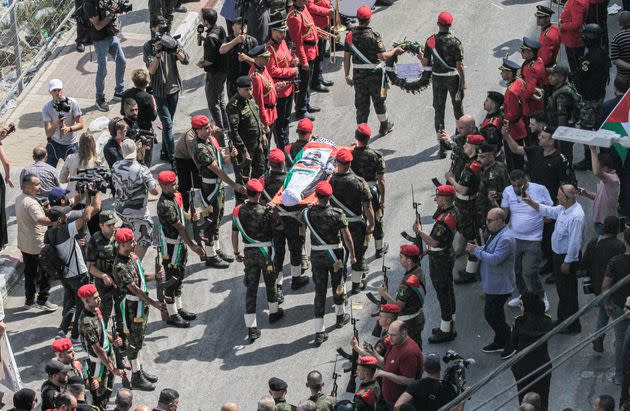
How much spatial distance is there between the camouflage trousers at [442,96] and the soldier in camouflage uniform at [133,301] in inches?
226

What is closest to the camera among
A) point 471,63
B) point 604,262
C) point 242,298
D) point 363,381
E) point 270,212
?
point 363,381

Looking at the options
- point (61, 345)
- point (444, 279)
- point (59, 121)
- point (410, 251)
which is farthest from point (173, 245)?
point (444, 279)

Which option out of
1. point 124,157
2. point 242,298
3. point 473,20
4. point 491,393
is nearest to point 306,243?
point 242,298

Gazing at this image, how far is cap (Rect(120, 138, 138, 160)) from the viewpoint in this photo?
16.9m

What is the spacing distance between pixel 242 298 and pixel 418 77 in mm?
4694

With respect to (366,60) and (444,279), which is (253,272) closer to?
(444,279)

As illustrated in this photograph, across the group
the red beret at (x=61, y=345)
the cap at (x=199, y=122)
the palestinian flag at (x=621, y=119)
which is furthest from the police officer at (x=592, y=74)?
the red beret at (x=61, y=345)

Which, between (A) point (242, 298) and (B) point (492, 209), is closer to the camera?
(B) point (492, 209)

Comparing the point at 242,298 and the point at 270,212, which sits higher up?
the point at 270,212

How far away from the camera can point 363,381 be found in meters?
13.7

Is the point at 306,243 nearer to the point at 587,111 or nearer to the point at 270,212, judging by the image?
the point at 270,212

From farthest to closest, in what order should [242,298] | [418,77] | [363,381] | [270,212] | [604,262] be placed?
[418,77]
[242,298]
[270,212]
[604,262]
[363,381]

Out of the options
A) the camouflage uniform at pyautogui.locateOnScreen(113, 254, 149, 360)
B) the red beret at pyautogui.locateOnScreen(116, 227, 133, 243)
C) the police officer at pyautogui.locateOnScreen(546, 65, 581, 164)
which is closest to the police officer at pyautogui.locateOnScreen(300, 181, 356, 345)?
the camouflage uniform at pyautogui.locateOnScreen(113, 254, 149, 360)

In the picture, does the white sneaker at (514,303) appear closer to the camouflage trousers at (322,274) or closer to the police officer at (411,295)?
the police officer at (411,295)
